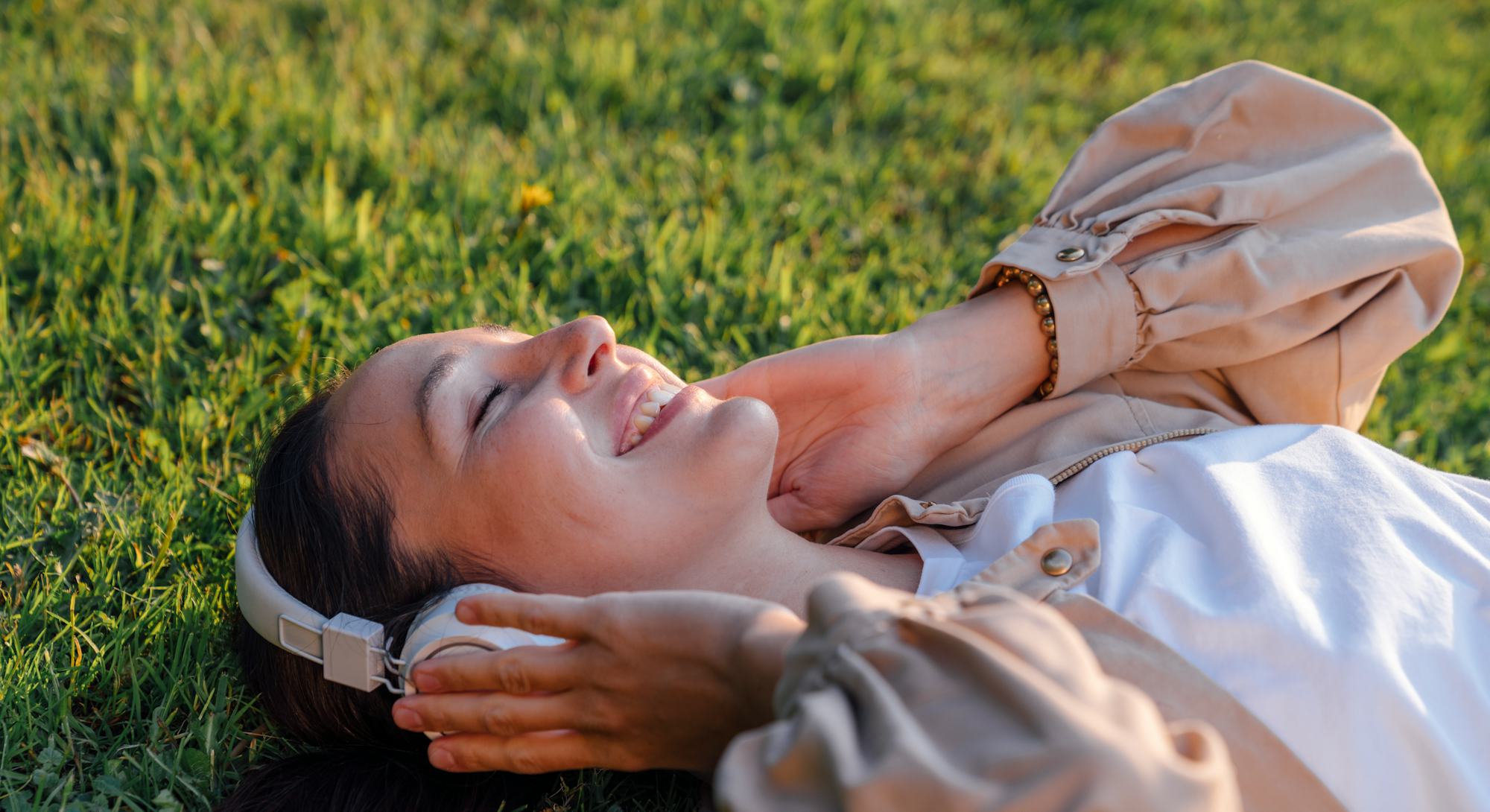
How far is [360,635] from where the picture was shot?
6.23 ft

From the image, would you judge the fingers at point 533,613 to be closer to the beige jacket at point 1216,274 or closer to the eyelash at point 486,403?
the eyelash at point 486,403

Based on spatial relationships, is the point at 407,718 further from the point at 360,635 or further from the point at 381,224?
the point at 381,224

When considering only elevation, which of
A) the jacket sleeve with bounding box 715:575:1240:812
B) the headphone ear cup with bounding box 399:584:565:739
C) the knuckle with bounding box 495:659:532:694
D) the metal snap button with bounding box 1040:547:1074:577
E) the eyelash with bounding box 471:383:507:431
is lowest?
the headphone ear cup with bounding box 399:584:565:739

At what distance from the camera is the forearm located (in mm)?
2684

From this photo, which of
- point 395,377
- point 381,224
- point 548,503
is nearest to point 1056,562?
point 548,503

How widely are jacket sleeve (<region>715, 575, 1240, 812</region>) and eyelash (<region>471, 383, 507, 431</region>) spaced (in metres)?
0.88

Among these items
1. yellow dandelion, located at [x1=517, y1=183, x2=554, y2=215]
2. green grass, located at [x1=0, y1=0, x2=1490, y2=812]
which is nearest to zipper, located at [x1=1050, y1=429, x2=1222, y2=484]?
green grass, located at [x1=0, y1=0, x2=1490, y2=812]

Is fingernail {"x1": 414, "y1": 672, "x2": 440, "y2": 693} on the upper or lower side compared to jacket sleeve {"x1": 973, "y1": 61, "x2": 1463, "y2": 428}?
lower

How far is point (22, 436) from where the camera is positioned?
9.16 feet

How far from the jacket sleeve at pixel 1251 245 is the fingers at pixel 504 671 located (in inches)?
57.2

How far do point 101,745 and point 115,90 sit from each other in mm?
2594

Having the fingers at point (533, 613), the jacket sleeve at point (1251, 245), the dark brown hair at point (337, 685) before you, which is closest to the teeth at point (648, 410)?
the dark brown hair at point (337, 685)

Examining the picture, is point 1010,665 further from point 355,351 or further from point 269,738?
point 355,351

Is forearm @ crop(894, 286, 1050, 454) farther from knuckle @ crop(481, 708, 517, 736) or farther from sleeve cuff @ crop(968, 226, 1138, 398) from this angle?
knuckle @ crop(481, 708, 517, 736)
